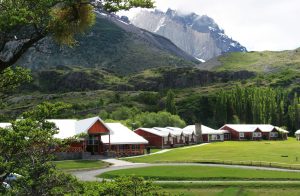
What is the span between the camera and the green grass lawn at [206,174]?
46281 mm

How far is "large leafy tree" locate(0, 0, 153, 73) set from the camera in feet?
35.1

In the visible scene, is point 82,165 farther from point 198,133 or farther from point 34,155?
point 198,133

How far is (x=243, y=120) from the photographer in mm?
164625

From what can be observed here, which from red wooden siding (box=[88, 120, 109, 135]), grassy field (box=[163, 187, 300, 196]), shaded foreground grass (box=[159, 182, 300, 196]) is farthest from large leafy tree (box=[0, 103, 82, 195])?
red wooden siding (box=[88, 120, 109, 135])

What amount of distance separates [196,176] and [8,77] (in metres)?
37.8

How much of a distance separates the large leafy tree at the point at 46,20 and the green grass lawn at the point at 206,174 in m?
34.5

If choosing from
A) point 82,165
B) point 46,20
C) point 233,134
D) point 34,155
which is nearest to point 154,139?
point 233,134

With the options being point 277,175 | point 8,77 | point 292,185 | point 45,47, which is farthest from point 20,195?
point 277,175

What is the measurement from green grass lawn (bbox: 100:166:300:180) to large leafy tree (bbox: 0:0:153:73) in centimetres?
3447

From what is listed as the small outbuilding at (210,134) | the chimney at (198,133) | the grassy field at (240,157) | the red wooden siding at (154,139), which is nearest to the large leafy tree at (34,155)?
the grassy field at (240,157)

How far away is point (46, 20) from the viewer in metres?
11.0

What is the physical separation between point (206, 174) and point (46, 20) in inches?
1602

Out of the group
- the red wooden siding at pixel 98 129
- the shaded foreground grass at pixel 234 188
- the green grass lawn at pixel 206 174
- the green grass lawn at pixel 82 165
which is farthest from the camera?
the red wooden siding at pixel 98 129

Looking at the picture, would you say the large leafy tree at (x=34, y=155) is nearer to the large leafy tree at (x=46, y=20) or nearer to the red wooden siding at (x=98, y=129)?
the large leafy tree at (x=46, y=20)
